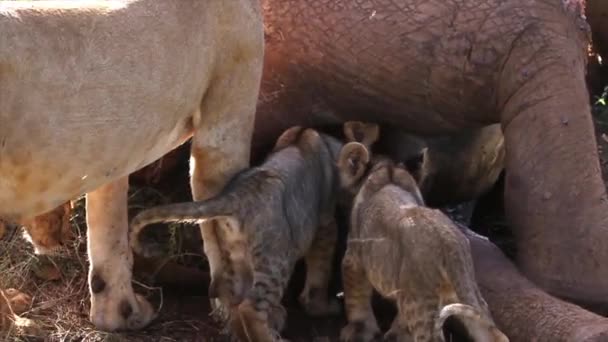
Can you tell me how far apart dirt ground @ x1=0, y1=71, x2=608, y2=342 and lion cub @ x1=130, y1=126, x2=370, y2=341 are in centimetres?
21

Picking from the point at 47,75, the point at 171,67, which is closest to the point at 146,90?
the point at 171,67

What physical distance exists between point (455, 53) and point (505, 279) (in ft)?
2.63

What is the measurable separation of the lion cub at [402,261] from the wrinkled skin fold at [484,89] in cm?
30

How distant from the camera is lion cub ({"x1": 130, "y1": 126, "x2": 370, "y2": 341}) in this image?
4129 millimetres

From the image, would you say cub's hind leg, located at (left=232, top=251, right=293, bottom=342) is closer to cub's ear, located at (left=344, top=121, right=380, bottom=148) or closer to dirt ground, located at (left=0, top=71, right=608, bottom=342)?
dirt ground, located at (left=0, top=71, right=608, bottom=342)

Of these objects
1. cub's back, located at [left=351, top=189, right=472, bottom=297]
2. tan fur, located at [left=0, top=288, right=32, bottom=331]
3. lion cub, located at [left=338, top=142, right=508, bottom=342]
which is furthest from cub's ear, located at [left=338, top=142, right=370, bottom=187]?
tan fur, located at [left=0, top=288, right=32, bottom=331]

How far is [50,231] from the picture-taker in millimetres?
4902

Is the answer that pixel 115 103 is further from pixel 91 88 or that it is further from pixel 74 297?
pixel 74 297

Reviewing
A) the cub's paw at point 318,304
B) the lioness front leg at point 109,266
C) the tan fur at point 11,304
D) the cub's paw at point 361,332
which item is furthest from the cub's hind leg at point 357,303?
the tan fur at point 11,304

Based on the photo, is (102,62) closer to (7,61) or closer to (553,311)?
(7,61)

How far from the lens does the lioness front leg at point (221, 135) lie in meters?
4.30

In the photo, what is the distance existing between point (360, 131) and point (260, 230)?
2.69 feet

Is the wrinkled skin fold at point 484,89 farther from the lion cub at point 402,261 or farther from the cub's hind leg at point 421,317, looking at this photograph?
the cub's hind leg at point 421,317

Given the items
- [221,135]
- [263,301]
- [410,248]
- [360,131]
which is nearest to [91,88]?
[221,135]
